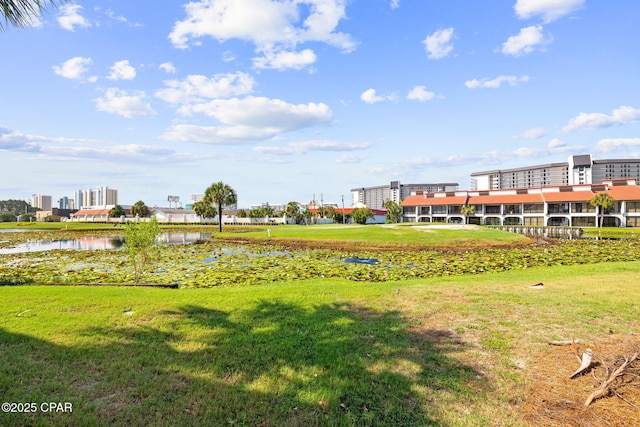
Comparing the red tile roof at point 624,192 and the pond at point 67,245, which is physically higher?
the red tile roof at point 624,192

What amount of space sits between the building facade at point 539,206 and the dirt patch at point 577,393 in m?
74.6

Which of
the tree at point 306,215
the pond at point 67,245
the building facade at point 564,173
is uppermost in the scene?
the building facade at point 564,173

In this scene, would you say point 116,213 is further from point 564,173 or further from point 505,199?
point 564,173

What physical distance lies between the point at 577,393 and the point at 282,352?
4501 mm

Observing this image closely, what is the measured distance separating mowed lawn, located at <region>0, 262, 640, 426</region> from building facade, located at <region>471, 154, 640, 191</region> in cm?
14614

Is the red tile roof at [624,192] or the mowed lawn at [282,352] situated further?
the red tile roof at [624,192]

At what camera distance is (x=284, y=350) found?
586 cm

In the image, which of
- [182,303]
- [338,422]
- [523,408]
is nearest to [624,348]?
[523,408]

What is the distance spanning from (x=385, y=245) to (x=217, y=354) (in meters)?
27.2

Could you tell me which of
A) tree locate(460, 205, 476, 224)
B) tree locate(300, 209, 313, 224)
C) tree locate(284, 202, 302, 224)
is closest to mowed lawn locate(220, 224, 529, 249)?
tree locate(460, 205, 476, 224)

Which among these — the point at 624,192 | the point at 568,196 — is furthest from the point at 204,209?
the point at 624,192

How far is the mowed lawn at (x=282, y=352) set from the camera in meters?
4.21

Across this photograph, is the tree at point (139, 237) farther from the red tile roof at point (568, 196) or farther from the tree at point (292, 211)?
the tree at point (292, 211)

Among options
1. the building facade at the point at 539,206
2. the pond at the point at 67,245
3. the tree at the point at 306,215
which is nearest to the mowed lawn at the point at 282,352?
the pond at the point at 67,245
